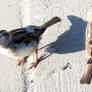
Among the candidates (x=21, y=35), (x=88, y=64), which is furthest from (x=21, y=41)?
(x=88, y=64)

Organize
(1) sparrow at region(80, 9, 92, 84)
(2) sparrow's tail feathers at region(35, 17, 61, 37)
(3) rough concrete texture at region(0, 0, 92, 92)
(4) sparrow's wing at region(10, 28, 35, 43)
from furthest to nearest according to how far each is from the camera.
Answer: (2) sparrow's tail feathers at region(35, 17, 61, 37), (4) sparrow's wing at region(10, 28, 35, 43), (3) rough concrete texture at region(0, 0, 92, 92), (1) sparrow at region(80, 9, 92, 84)

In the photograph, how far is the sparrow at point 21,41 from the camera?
523cm

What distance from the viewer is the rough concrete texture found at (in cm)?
514

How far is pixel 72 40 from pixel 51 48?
0.84ft

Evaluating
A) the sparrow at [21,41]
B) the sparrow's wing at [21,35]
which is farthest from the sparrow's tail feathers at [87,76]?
the sparrow's wing at [21,35]

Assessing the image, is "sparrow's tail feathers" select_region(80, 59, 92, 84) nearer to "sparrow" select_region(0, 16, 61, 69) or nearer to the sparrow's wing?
"sparrow" select_region(0, 16, 61, 69)

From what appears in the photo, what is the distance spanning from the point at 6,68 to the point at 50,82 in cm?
57

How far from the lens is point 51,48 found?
5.46 metres

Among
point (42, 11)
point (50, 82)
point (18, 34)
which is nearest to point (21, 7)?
point (42, 11)

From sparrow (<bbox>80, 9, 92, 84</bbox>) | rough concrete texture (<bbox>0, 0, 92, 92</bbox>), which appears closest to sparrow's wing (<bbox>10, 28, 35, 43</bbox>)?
rough concrete texture (<bbox>0, 0, 92, 92</bbox>)

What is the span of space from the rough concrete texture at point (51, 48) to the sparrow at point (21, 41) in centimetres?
14

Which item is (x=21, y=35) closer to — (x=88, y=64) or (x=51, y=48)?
(x=51, y=48)

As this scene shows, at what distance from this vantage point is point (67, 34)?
217 inches

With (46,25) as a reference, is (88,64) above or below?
below
